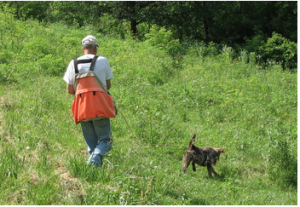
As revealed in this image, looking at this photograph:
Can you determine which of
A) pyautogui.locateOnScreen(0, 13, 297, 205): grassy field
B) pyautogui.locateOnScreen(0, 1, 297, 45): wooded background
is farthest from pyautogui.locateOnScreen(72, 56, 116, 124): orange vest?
pyautogui.locateOnScreen(0, 1, 297, 45): wooded background

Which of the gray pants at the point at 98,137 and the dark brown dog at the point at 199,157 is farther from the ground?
the gray pants at the point at 98,137

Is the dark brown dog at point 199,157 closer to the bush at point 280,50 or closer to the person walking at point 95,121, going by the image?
the person walking at point 95,121

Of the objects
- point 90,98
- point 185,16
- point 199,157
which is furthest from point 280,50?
point 90,98

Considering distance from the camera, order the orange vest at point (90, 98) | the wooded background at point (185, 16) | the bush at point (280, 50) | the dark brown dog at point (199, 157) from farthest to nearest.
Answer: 1. the wooded background at point (185, 16)
2. the bush at point (280, 50)
3. the dark brown dog at point (199, 157)
4. the orange vest at point (90, 98)

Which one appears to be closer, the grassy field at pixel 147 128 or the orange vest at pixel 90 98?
the grassy field at pixel 147 128

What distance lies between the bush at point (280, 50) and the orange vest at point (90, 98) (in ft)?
53.1

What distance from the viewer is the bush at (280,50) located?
1942 centimetres

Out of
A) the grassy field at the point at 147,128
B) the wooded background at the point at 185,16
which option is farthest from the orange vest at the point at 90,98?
the wooded background at the point at 185,16

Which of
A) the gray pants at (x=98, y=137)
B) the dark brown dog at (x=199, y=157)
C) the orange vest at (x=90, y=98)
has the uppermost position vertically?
the orange vest at (x=90, y=98)

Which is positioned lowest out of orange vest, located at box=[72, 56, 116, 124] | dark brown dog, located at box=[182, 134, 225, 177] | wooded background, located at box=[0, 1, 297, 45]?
dark brown dog, located at box=[182, 134, 225, 177]

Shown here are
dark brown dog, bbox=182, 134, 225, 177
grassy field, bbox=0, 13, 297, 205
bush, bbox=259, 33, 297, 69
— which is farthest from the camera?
bush, bbox=259, 33, 297, 69

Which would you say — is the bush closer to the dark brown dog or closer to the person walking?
the dark brown dog

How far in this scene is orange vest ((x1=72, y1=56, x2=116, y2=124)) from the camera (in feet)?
15.8

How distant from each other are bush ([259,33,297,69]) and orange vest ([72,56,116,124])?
16.2 m
